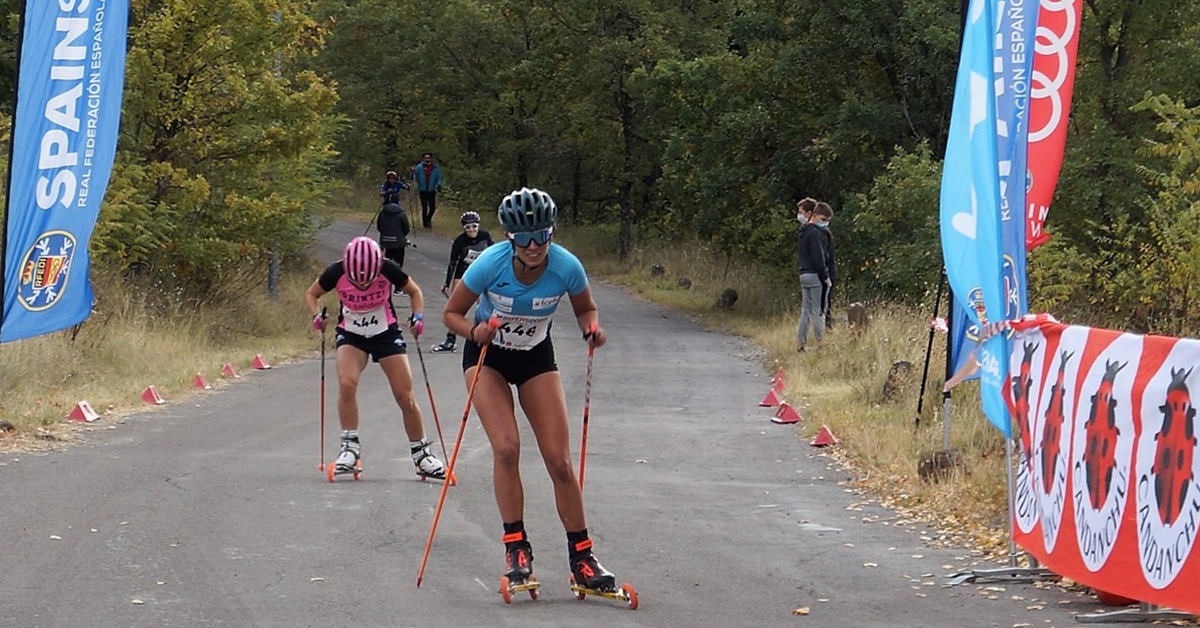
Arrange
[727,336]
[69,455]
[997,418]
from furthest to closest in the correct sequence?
1. [727,336]
2. [69,455]
3. [997,418]

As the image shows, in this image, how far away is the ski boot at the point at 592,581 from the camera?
7.45 m

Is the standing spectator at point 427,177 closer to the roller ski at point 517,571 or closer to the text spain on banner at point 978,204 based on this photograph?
the text spain on banner at point 978,204

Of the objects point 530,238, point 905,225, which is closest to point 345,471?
point 530,238

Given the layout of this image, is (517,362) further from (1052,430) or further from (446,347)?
(446,347)

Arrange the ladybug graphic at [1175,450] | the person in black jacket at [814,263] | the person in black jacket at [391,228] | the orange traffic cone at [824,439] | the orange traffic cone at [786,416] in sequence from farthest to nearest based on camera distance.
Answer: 1. the person in black jacket at [391,228]
2. the person in black jacket at [814,263]
3. the orange traffic cone at [786,416]
4. the orange traffic cone at [824,439]
5. the ladybug graphic at [1175,450]

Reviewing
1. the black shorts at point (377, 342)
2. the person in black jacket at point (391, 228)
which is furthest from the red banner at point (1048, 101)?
the person in black jacket at point (391, 228)

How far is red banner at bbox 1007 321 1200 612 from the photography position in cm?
628

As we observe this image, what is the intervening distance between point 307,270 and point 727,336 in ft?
38.4

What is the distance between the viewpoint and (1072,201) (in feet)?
71.4

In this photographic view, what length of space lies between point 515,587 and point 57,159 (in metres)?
7.68

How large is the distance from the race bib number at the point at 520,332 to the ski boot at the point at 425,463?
3920 mm

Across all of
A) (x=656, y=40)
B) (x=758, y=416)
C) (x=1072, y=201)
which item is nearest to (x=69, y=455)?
(x=758, y=416)

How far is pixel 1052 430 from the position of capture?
7.56 meters

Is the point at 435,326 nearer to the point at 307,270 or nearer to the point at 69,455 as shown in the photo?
the point at 307,270
